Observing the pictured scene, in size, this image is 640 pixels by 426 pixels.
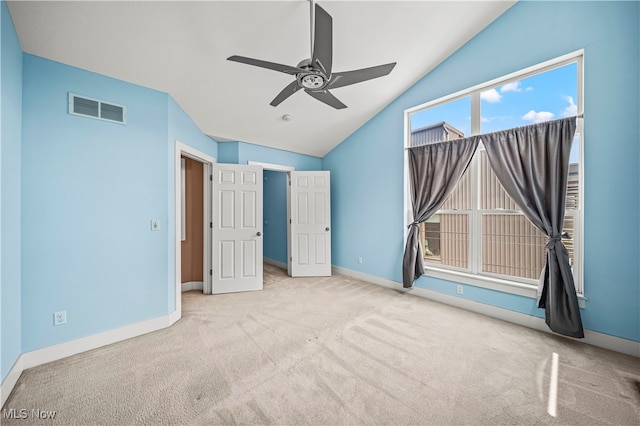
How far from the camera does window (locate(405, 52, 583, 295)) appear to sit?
2.39 meters

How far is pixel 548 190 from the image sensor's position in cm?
244

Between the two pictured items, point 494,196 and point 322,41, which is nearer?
point 322,41

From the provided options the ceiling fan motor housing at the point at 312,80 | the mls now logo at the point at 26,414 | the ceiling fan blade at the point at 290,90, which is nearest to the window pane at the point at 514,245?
the ceiling fan motor housing at the point at 312,80

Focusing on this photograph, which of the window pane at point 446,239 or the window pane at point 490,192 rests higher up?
the window pane at point 490,192

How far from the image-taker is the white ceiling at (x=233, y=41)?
6.15 feet

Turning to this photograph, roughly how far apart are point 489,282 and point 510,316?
0.39 m

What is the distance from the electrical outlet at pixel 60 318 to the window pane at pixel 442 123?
4.41 metres

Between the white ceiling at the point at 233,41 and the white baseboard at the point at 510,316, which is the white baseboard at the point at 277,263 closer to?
the white baseboard at the point at 510,316

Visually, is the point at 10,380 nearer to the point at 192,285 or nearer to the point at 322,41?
the point at 192,285

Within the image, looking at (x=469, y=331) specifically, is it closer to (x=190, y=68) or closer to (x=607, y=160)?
(x=607, y=160)

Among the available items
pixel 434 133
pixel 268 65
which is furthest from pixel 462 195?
pixel 268 65

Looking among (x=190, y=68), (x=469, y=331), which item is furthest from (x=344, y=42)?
(x=469, y=331)

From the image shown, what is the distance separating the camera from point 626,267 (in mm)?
2076

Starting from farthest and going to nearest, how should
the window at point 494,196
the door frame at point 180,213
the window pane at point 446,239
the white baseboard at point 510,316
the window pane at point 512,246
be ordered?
the window pane at point 446,239
the door frame at point 180,213
the window pane at point 512,246
the window at point 494,196
the white baseboard at point 510,316
